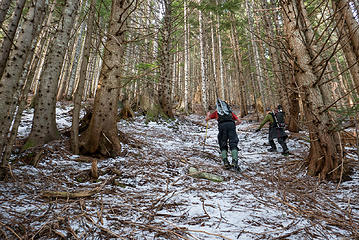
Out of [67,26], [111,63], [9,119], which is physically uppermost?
[67,26]

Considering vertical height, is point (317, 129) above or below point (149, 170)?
above

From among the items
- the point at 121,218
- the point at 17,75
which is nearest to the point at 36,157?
the point at 17,75

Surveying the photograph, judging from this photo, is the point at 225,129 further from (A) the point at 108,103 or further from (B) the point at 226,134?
(A) the point at 108,103

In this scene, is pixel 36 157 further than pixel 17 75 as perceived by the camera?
Yes

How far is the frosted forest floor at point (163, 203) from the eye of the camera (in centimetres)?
161

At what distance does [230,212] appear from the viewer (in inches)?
81.7

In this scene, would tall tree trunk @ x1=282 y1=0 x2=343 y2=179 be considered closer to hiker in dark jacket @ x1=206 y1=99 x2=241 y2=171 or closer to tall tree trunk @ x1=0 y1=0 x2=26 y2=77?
hiker in dark jacket @ x1=206 y1=99 x2=241 y2=171

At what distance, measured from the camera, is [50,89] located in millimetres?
3938

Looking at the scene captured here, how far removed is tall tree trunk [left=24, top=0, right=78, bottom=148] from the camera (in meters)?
3.56

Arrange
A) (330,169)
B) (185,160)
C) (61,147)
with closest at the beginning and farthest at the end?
(330,169), (61,147), (185,160)

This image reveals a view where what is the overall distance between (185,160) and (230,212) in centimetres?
212

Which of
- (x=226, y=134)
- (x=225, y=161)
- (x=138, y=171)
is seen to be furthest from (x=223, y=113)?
(x=138, y=171)

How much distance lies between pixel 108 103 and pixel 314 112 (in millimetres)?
4087

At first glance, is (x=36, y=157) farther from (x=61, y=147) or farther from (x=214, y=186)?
(x=214, y=186)
